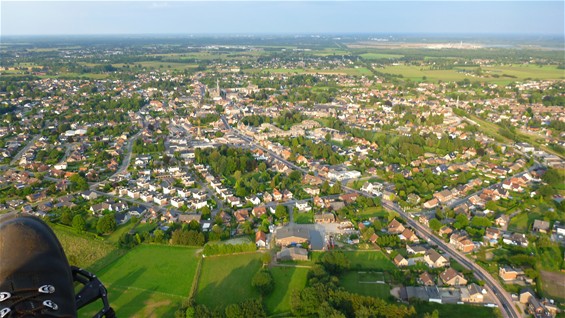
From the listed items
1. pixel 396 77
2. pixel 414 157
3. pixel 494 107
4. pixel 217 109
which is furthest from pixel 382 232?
pixel 396 77

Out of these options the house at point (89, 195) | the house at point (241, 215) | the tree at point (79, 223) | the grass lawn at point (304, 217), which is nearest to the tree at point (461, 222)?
the grass lawn at point (304, 217)

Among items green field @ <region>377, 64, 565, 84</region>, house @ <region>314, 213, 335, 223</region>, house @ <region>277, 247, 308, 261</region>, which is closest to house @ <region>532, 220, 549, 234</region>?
house @ <region>314, 213, 335, 223</region>

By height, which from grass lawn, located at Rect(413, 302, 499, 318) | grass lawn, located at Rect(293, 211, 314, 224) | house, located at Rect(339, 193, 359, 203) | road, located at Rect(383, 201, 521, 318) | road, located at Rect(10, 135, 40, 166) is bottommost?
grass lawn, located at Rect(293, 211, 314, 224)

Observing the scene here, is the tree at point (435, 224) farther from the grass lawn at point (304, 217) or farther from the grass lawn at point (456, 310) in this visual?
the grass lawn at point (304, 217)

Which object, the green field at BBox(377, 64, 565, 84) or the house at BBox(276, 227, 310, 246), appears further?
the green field at BBox(377, 64, 565, 84)

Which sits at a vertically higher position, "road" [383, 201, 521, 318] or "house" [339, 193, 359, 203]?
"house" [339, 193, 359, 203]

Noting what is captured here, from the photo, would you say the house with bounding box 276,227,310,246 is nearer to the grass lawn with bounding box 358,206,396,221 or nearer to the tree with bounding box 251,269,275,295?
the tree with bounding box 251,269,275,295
